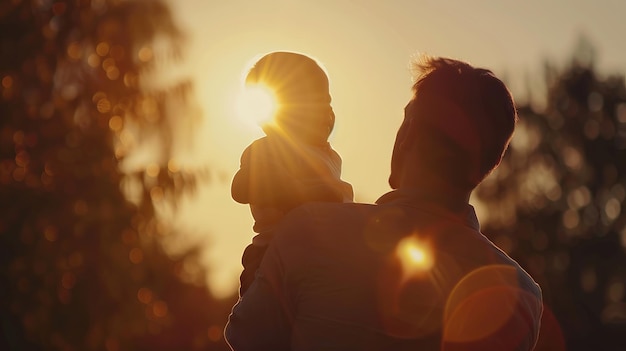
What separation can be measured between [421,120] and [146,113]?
18518 millimetres

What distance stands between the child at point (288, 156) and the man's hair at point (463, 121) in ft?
1.74

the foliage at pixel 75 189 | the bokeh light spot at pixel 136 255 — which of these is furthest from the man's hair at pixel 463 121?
the bokeh light spot at pixel 136 255

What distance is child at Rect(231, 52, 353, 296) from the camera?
346 centimetres

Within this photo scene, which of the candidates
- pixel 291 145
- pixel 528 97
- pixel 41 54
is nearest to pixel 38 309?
pixel 41 54

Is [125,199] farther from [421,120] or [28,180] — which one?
[421,120]

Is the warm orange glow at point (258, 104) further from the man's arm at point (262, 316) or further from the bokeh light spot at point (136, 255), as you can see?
the bokeh light spot at point (136, 255)

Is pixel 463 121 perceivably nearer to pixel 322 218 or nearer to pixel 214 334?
pixel 322 218

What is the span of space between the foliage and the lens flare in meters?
13.0

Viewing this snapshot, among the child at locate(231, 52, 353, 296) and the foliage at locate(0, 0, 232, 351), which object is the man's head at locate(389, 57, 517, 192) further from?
the foliage at locate(0, 0, 232, 351)

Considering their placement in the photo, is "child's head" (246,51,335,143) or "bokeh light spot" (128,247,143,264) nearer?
"child's head" (246,51,335,143)

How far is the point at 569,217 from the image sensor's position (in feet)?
132

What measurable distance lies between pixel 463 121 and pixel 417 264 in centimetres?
35

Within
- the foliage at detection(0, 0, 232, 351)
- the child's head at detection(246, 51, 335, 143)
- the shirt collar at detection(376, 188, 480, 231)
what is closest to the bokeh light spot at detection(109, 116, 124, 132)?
the foliage at detection(0, 0, 232, 351)

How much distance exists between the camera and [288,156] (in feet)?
11.8
